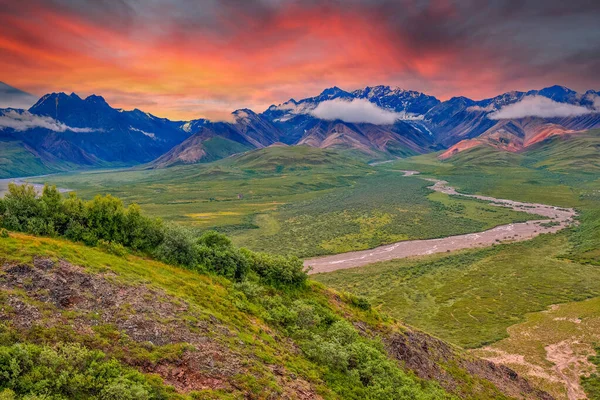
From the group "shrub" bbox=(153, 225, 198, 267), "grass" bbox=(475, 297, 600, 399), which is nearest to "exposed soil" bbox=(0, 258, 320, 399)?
"shrub" bbox=(153, 225, 198, 267)

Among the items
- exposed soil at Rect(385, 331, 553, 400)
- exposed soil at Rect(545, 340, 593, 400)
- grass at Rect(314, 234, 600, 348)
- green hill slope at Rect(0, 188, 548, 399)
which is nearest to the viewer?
green hill slope at Rect(0, 188, 548, 399)

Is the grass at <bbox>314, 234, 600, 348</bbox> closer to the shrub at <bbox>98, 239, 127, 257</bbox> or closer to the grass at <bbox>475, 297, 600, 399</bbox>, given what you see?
the grass at <bbox>475, 297, 600, 399</bbox>

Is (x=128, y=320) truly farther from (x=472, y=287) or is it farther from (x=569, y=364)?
(x=472, y=287)

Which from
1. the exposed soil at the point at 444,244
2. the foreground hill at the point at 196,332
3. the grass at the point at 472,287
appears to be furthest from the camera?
the exposed soil at the point at 444,244

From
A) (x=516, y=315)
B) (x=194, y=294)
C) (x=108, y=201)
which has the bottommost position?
(x=516, y=315)

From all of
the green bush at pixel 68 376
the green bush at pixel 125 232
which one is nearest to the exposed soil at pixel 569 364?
the green bush at pixel 125 232

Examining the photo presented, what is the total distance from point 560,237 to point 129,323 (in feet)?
457

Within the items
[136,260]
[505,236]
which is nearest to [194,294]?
[136,260]

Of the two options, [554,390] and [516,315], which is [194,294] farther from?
[516,315]

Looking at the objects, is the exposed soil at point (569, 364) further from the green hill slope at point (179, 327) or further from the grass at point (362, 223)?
the grass at point (362, 223)

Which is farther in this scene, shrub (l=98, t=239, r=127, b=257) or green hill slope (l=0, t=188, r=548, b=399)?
shrub (l=98, t=239, r=127, b=257)

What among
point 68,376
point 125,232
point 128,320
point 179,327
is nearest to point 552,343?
point 179,327

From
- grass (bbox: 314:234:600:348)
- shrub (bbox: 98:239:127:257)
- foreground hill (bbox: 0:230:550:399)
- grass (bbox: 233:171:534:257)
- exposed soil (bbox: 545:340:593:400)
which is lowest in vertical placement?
grass (bbox: 314:234:600:348)

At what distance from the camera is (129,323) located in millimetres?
19531
